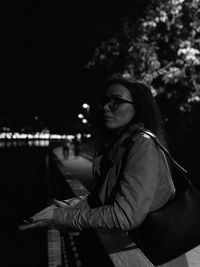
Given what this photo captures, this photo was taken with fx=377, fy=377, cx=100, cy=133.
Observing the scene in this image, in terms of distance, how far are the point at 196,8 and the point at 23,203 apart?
8.46 m

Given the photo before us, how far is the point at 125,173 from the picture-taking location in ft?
4.78

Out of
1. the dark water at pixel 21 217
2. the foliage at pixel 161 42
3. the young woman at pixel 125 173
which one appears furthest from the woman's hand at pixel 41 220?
the foliage at pixel 161 42

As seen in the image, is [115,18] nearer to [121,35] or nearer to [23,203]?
[121,35]

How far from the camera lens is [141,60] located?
34.0 ft

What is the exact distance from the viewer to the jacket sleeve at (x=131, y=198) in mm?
1412

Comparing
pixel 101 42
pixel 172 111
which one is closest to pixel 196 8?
pixel 101 42

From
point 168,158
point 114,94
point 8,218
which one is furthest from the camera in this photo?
point 8,218

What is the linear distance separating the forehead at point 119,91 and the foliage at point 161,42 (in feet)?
24.6

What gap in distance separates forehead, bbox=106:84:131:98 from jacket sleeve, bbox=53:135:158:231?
339 mm

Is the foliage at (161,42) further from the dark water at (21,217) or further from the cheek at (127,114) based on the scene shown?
the cheek at (127,114)

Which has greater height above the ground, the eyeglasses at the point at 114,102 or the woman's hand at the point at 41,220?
the eyeglasses at the point at 114,102

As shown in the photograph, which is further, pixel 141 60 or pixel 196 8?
pixel 141 60

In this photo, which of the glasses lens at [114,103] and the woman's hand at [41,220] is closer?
the woman's hand at [41,220]

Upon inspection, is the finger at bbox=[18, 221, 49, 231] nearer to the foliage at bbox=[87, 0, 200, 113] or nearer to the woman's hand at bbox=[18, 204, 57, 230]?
the woman's hand at bbox=[18, 204, 57, 230]
